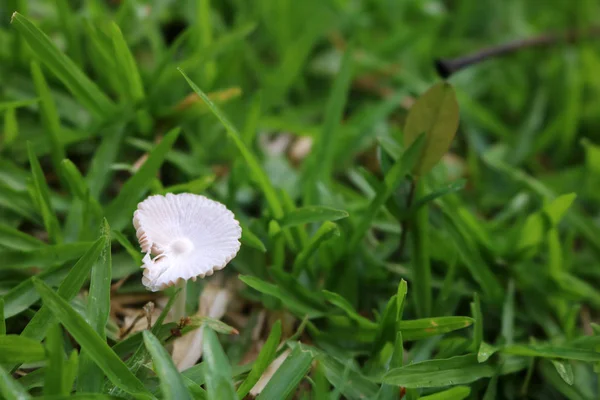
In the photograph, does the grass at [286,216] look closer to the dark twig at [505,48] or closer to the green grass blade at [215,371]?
the green grass blade at [215,371]

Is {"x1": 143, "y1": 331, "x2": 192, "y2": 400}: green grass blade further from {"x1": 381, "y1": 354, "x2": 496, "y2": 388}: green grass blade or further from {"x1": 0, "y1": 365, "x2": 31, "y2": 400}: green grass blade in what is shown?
{"x1": 381, "y1": 354, "x2": 496, "y2": 388}: green grass blade

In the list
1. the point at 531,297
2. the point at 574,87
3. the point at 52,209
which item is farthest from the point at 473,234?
the point at 52,209

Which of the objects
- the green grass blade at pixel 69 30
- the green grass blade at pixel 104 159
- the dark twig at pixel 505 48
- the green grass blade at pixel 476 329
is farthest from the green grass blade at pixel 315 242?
the green grass blade at pixel 69 30

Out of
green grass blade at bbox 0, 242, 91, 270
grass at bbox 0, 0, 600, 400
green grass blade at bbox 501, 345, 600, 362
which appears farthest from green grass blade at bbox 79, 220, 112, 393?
green grass blade at bbox 501, 345, 600, 362

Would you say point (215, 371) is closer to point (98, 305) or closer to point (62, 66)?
point (98, 305)

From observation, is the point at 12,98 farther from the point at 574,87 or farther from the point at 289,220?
the point at 574,87

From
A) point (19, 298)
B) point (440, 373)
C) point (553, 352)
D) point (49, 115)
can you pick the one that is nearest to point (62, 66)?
point (49, 115)
